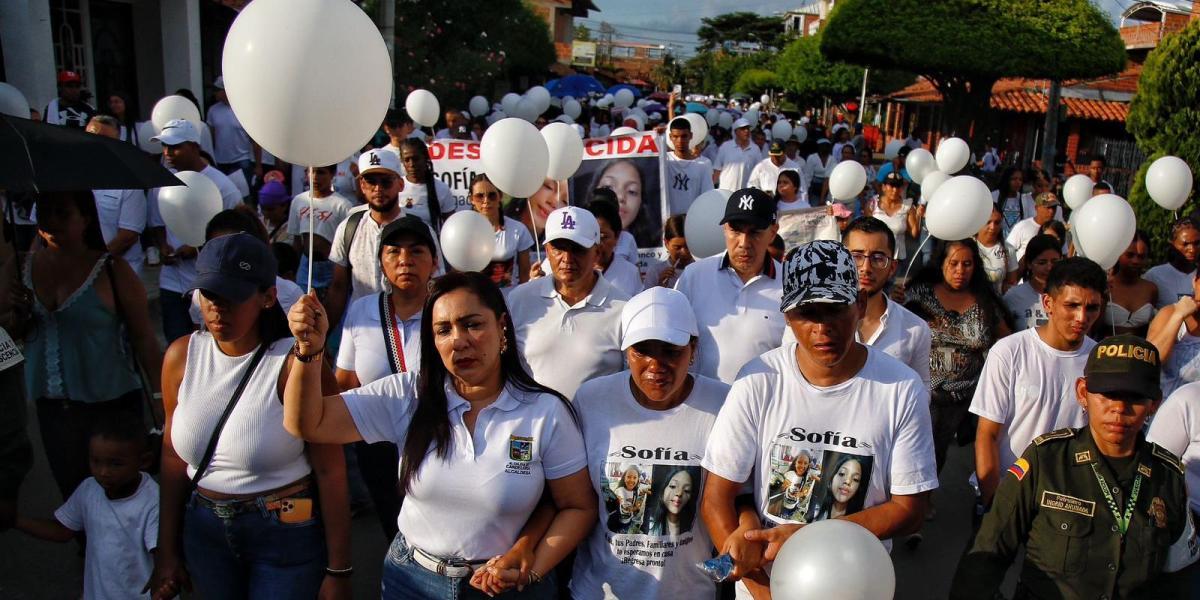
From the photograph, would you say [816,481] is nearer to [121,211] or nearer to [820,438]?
[820,438]

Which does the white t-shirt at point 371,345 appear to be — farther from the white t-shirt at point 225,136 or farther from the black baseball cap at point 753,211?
the white t-shirt at point 225,136

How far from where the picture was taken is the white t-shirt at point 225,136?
10133 millimetres

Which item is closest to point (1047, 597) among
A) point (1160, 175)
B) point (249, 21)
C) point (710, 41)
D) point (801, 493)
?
point (801, 493)

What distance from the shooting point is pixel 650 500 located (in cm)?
256

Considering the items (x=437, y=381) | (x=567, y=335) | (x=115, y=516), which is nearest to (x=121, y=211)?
(x=115, y=516)

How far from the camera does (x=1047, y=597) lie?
2.56 m

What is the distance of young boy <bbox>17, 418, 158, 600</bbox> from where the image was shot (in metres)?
3.22

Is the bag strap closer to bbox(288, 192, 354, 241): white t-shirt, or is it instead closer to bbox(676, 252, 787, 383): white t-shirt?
bbox(676, 252, 787, 383): white t-shirt

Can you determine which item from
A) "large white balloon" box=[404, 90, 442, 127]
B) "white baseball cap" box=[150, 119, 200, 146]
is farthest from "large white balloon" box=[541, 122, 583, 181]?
"large white balloon" box=[404, 90, 442, 127]

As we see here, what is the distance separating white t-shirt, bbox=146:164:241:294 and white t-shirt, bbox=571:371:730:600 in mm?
2783

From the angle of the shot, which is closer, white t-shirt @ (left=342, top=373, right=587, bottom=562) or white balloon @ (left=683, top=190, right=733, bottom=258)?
white t-shirt @ (left=342, top=373, right=587, bottom=562)

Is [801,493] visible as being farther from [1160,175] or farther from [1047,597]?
[1160,175]

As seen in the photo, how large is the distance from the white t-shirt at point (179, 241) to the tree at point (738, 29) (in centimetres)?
9065

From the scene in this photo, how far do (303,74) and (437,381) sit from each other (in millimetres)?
930
